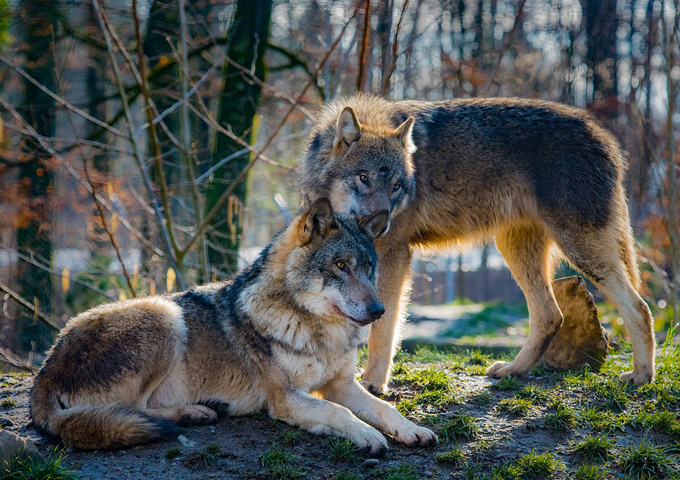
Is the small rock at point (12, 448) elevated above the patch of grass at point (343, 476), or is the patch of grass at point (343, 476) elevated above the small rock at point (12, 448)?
the small rock at point (12, 448)

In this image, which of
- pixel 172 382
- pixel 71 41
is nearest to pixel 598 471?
pixel 172 382

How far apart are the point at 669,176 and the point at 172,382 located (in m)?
6.04

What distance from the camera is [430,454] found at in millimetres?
3848

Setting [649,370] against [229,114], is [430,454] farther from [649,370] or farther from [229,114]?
[229,114]

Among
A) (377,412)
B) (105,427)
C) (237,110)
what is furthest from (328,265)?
(237,110)

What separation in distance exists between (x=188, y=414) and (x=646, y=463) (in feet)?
9.51

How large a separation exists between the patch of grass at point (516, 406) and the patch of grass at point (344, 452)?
1.37 meters

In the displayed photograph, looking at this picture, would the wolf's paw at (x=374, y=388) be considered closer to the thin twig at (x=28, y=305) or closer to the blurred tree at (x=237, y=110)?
the thin twig at (x=28, y=305)

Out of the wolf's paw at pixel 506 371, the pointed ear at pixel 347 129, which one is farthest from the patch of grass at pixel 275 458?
the pointed ear at pixel 347 129

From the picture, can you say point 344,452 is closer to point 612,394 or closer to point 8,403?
point 612,394

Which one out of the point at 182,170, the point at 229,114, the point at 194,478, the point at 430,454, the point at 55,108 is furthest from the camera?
the point at 182,170

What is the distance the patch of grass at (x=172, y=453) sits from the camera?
370 centimetres

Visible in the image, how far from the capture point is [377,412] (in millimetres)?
4102

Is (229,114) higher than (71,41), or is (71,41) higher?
(71,41)
